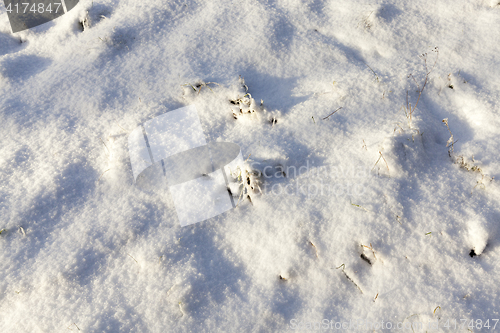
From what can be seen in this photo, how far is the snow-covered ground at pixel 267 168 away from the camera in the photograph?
1352 millimetres

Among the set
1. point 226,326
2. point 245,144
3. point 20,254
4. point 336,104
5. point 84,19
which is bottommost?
point 226,326

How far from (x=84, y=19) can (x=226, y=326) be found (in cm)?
238

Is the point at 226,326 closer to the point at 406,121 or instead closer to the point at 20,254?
the point at 20,254

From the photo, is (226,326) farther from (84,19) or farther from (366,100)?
(84,19)

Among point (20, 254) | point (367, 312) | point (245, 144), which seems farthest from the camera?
point (245, 144)

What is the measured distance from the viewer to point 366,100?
6.06 feet

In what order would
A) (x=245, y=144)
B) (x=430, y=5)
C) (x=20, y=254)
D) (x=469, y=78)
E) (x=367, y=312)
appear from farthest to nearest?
(x=430, y=5) < (x=469, y=78) < (x=245, y=144) < (x=20, y=254) < (x=367, y=312)

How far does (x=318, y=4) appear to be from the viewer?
91.8 inches

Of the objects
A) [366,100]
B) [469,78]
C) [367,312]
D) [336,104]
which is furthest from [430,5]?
[367,312]

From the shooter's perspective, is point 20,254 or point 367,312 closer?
point 367,312

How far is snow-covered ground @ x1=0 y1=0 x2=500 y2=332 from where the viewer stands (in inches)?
53.2

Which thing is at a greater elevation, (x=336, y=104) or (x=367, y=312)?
(x=336, y=104)

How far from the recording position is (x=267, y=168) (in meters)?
1.65

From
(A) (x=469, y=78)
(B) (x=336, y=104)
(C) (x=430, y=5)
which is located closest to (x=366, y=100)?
(B) (x=336, y=104)
